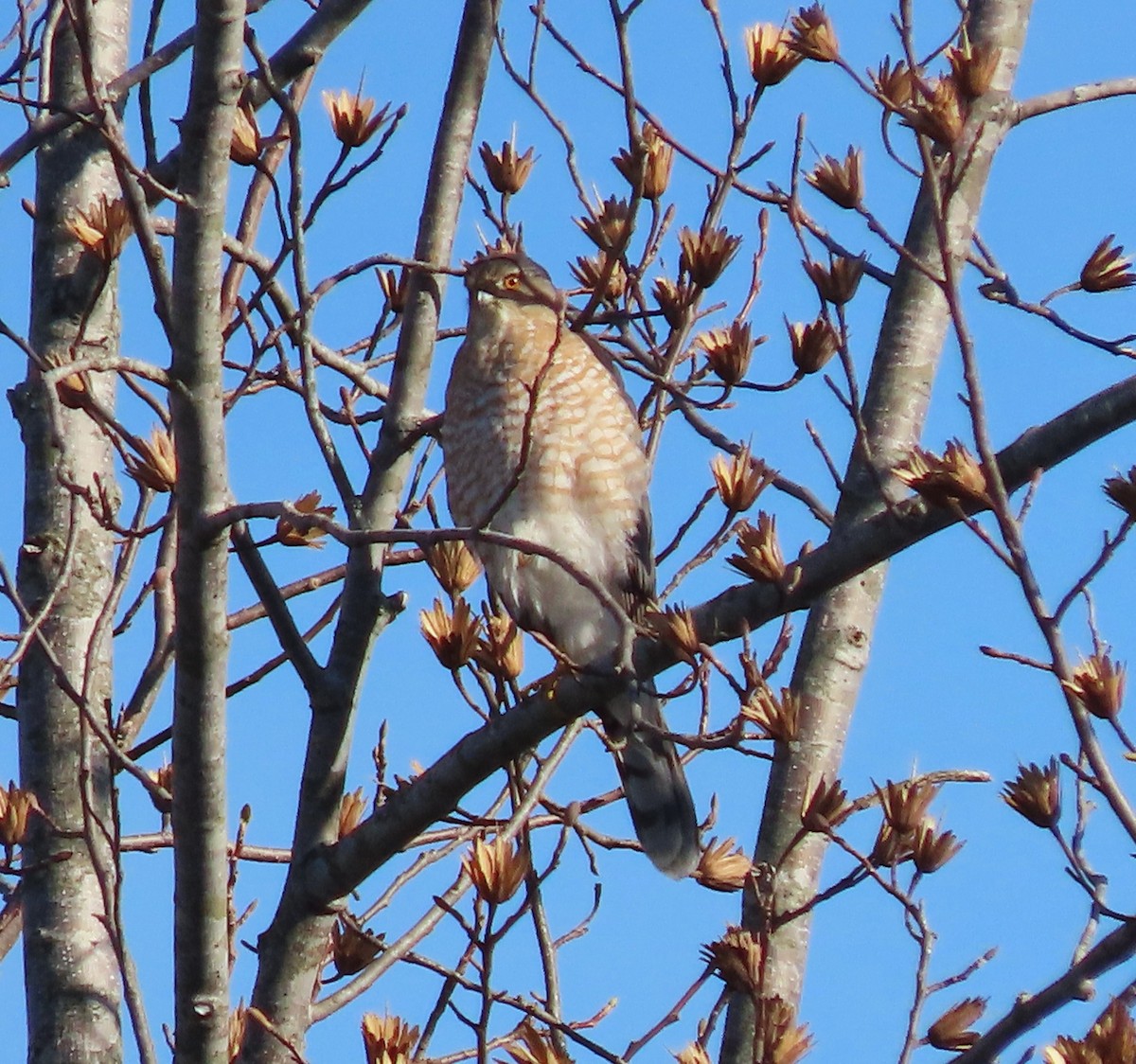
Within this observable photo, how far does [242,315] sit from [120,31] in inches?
38.9

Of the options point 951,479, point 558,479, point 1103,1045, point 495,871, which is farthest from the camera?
point 558,479

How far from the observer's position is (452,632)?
273 centimetres

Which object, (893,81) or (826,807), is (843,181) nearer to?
(893,81)

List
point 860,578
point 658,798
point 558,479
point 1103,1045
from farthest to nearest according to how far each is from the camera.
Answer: point 558,479
point 658,798
point 860,578
point 1103,1045

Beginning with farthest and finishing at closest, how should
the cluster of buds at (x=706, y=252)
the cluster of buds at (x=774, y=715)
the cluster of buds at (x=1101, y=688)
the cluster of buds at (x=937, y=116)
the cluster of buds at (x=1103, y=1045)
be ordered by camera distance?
the cluster of buds at (x=706, y=252)
the cluster of buds at (x=774, y=715)
the cluster of buds at (x=937, y=116)
the cluster of buds at (x=1101, y=688)
the cluster of buds at (x=1103, y=1045)

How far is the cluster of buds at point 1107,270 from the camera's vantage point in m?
2.68

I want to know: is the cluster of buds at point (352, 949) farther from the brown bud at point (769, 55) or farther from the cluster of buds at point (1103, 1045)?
the brown bud at point (769, 55)

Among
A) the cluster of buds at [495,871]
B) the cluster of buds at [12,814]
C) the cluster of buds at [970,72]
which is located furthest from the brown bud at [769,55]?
the cluster of buds at [12,814]

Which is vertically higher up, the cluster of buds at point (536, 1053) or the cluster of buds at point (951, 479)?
the cluster of buds at point (951, 479)

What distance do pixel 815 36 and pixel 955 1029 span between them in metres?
1.36

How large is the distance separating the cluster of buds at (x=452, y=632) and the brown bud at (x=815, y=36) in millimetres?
930

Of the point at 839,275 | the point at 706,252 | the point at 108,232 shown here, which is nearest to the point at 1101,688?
the point at 839,275

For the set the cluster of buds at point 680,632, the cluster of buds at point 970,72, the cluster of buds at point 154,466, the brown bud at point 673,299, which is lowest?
the cluster of buds at point 680,632

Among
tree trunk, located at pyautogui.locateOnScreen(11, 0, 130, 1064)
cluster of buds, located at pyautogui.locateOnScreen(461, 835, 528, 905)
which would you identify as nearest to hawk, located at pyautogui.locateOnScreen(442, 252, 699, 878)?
tree trunk, located at pyautogui.locateOnScreen(11, 0, 130, 1064)
